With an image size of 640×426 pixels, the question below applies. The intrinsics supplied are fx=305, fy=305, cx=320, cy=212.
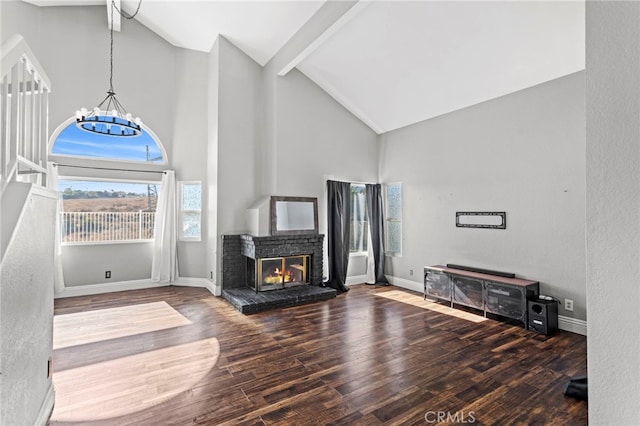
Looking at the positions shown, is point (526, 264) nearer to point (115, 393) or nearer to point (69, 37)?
point (115, 393)

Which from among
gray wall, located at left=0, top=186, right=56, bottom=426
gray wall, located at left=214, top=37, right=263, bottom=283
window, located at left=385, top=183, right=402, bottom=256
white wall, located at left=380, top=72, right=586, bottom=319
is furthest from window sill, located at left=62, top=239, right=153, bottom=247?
white wall, located at left=380, top=72, right=586, bottom=319

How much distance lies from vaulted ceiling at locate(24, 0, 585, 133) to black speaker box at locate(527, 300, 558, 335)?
274cm

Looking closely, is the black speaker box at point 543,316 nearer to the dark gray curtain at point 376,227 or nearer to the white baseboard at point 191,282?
the dark gray curtain at point 376,227

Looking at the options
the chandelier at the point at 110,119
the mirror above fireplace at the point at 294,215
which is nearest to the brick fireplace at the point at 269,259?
the mirror above fireplace at the point at 294,215

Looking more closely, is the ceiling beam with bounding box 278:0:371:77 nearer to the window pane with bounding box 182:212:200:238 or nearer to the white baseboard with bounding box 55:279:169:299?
the window pane with bounding box 182:212:200:238

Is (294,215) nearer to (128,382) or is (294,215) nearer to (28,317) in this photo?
(128,382)

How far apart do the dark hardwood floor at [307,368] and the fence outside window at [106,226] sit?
1.37 m

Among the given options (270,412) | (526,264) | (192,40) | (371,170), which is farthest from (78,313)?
(526,264)

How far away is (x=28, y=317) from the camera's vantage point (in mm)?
1710

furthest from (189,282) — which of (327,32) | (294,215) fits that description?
(327,32)

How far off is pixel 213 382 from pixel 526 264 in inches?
156

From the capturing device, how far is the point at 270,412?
2.12 m

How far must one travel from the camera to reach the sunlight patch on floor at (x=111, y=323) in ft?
11.1

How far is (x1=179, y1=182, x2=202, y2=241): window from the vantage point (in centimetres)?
579
